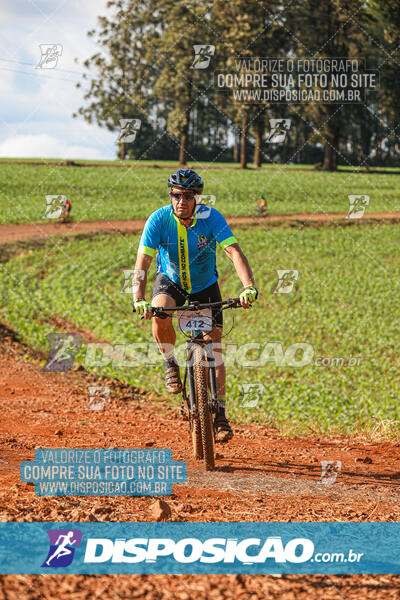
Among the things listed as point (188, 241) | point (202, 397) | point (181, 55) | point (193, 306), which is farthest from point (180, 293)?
point (181, 55)

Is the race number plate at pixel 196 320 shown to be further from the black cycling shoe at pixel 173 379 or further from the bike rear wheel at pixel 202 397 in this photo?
the black cycling shoe at pixel 173 379

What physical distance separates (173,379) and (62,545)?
2835 millimetres

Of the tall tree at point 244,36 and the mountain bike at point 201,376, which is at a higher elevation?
the tall tree at point 244,36

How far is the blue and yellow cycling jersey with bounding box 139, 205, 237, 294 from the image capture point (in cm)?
635

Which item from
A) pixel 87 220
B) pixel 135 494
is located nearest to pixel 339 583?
pixel 135 494

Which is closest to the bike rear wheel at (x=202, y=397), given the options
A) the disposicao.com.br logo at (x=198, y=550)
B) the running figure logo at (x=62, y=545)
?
the disposicao.com.br logo at (x=198, y=550)

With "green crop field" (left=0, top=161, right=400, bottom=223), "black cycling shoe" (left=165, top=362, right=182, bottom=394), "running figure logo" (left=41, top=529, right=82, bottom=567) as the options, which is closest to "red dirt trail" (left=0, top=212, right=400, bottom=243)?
"green crop field" (left=0, top=161, right=400, bottom=223)

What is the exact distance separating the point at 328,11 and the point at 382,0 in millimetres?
6133

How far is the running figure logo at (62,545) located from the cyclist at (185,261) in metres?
2.59

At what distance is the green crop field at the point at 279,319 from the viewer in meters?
12.4

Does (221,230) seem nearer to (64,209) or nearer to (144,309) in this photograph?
(144,309)

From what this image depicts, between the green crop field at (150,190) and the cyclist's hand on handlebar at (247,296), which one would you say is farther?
the green crop field at (150,190)

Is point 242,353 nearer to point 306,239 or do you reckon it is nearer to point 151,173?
point 306,239

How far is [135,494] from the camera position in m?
5.20
